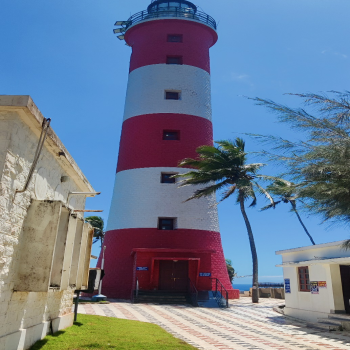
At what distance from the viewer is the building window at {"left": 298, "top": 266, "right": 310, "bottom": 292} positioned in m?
12.4

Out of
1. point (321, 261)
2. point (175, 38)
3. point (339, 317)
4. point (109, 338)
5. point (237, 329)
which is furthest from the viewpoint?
point (175, 38)

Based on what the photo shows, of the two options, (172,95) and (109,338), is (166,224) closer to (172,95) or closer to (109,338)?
(172,95)

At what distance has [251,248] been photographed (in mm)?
18922

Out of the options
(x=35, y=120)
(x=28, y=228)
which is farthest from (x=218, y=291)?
(x=35, y=120)

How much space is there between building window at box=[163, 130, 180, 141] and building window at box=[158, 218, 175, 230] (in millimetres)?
4719

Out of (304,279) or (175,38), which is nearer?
(304,279)

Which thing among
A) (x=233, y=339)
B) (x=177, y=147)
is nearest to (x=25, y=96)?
(x=233, y=339)

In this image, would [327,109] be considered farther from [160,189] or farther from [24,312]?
[160,189]

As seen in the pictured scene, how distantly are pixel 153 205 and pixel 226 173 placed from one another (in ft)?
14.1

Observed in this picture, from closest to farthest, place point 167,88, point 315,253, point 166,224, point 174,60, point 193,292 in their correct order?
point 315,253
point 193,292
point 166,224
point 167,88
point 174,60

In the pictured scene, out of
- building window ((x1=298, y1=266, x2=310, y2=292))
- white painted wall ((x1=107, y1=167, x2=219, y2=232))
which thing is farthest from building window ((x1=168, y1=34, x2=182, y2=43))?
building window ((x1=298, y1=266, x2=310, y2=292))

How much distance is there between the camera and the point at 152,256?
17391 millimetres

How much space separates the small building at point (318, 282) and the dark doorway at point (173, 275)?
19.2 feet

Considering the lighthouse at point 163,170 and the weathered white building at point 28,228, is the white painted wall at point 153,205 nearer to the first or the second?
the lighthouse at point 163,170
